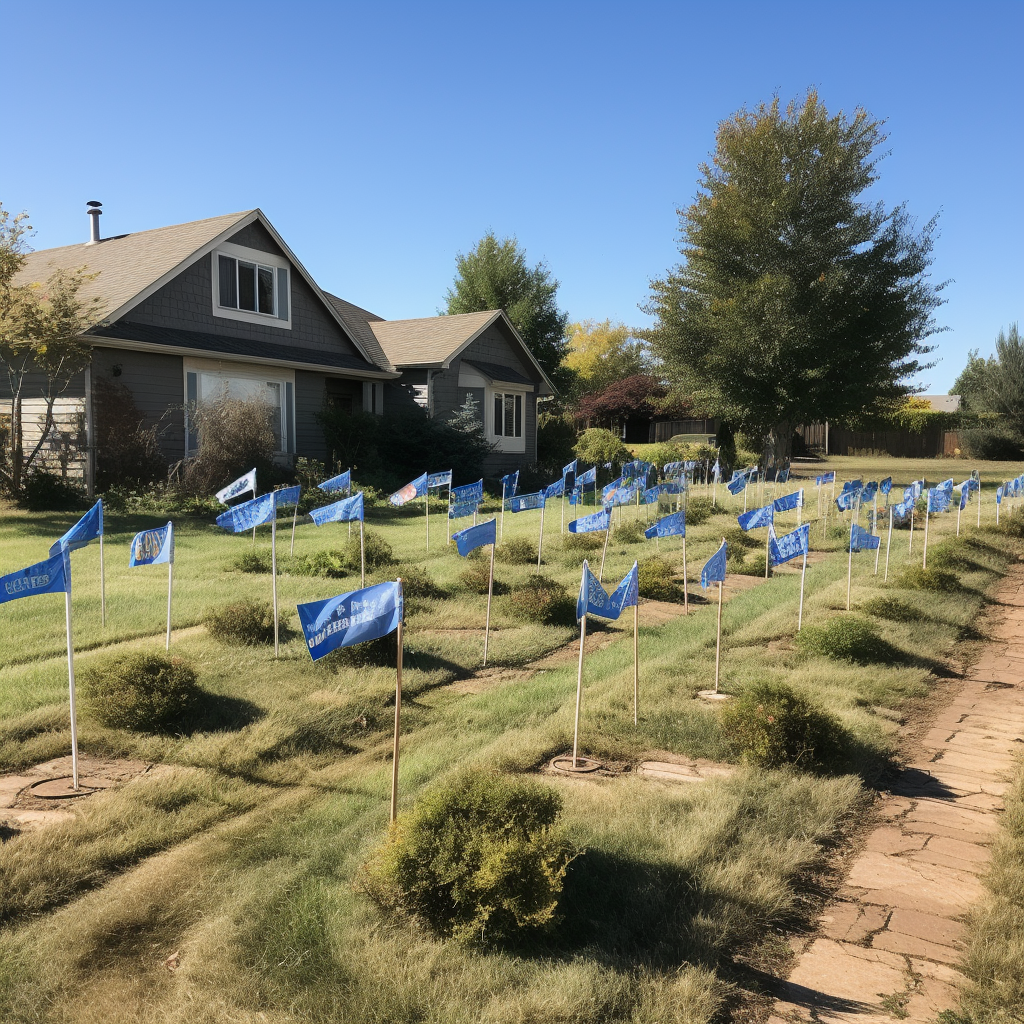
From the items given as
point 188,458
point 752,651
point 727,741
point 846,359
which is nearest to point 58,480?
point 188,458

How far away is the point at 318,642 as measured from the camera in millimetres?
4715

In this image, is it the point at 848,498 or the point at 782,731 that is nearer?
the point at 782,731

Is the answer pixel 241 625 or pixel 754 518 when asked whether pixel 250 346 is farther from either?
pixel 754 518

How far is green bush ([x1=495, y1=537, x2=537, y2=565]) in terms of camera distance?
13.0 m

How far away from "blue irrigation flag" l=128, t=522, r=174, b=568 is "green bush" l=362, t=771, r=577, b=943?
4457 millimetres

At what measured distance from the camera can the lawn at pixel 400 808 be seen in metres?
3.46

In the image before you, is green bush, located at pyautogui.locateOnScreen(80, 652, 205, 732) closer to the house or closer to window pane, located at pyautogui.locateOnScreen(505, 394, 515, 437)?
the house

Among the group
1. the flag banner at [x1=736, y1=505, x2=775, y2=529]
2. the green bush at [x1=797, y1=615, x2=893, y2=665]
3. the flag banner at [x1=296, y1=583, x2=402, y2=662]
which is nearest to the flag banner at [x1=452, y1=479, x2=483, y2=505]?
the flag banner at [x1=736, y1=505, x2=775, y2=529]

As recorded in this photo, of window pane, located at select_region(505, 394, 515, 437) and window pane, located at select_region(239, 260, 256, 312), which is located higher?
window pane, located at select_region(239, 260, 256, 312)

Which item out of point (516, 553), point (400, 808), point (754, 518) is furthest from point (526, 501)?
point (400, 808)

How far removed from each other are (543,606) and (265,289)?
15.0 metres

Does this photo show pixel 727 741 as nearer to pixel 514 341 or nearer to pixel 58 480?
pixel 58 480

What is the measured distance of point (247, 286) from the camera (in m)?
21.2

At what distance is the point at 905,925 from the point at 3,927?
399 centimetres
